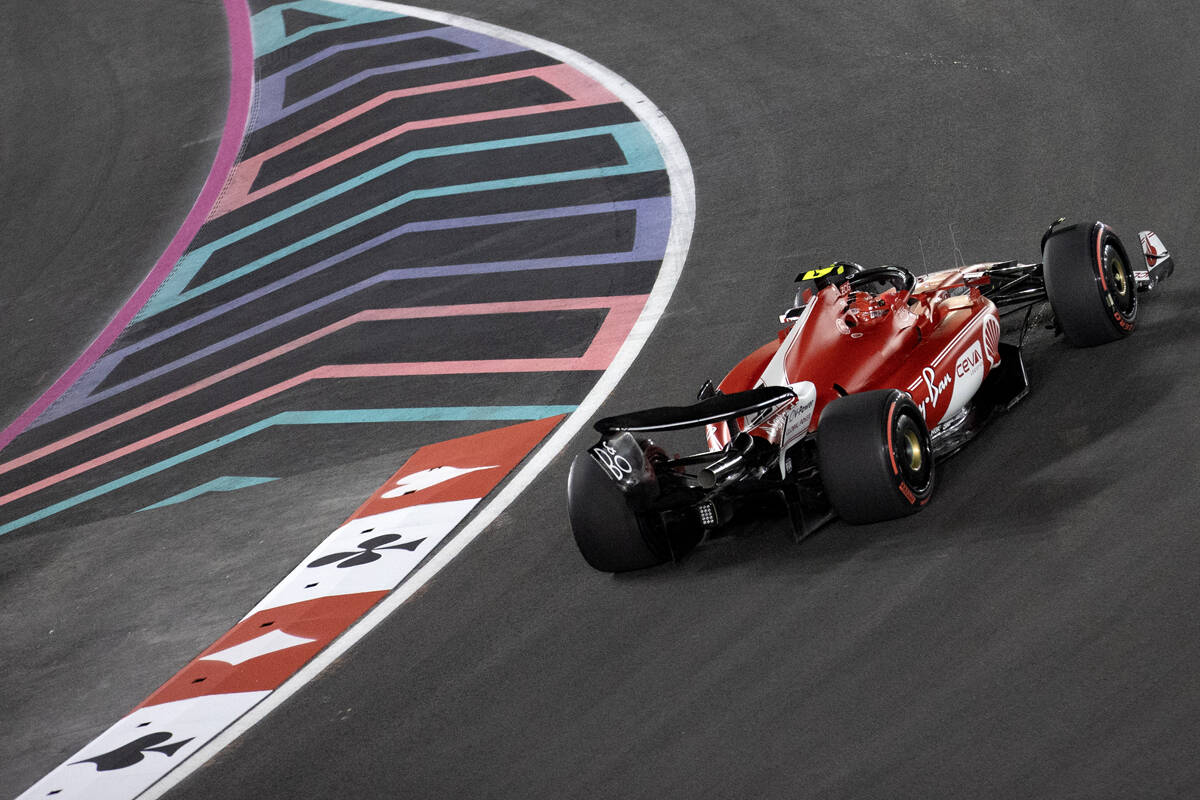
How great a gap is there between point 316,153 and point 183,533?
743cm

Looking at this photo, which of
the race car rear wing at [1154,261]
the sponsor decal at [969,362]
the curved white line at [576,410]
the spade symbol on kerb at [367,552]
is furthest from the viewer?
the race car rear wing at [1154,261]

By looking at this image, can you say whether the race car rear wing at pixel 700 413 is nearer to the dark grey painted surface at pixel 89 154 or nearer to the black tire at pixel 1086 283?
the black tire at pixel 1086 283

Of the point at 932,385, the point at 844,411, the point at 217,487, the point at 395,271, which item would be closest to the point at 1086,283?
the point at 932,385

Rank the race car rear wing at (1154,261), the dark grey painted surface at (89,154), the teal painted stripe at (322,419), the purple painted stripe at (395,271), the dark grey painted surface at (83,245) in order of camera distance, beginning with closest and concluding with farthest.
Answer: the dark grey painted surface at (83,245) < the race car rear wing at (1154,261) < the teal painted stripe at (322,419) < the purple painted stripe at (395,271) < the dark grey painted surface at (89,154)

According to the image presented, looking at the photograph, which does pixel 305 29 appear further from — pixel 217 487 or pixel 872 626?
pixel 872 626

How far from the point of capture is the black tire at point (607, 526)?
768 centimetres

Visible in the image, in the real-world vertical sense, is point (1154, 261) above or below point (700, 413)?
below

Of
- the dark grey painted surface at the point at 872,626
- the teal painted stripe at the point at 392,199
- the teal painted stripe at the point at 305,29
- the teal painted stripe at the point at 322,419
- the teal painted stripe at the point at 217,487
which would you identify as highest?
the teal painted stripe at the point at 305,29

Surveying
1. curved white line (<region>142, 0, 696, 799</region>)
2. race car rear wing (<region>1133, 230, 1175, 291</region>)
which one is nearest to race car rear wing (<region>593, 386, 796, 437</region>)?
curved white line (<region>142, 0, 696, 799</region>)

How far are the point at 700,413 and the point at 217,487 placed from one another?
4837 millimetres

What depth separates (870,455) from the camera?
7.10 meters

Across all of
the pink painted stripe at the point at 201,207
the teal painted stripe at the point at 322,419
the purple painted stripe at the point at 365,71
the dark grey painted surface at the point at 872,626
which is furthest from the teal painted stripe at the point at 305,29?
the dark grey painted surface at the point at 872,626

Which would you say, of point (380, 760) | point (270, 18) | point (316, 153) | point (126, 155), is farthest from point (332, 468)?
point (270, 18)

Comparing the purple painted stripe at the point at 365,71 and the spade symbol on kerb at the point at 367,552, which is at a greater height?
the purple painted stripe at the point at 365,71
